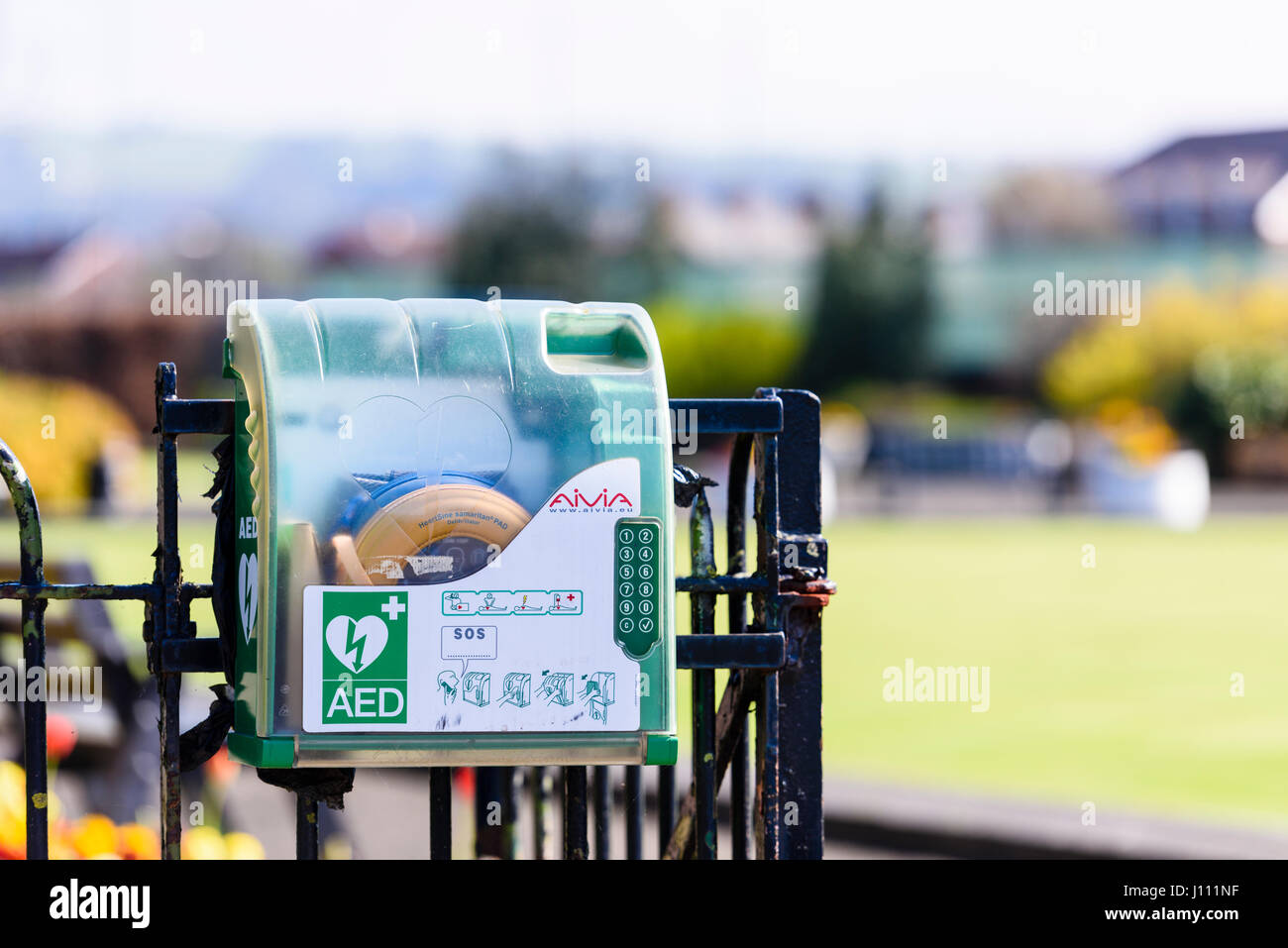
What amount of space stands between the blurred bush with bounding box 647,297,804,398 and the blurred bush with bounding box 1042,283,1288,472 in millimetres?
8892

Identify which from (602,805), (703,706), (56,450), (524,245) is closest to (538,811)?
(602,805)

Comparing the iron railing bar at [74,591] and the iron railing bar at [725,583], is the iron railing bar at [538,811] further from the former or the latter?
the iron railing bar at [74,591]

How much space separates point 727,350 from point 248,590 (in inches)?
1878

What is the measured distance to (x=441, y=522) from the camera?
2.28m

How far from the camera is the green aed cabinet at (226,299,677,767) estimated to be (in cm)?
229

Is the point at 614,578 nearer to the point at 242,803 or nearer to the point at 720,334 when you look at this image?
the point at 242,803

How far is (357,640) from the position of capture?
2279 mm

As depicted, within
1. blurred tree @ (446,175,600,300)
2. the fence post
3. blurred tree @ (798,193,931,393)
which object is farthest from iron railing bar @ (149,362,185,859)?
blurred tree @ (446,175,600,300)

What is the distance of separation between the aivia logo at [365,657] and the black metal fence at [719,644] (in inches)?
12.0

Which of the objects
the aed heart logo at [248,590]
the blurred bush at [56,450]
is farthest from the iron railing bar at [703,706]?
the blurred bush at [56,450]

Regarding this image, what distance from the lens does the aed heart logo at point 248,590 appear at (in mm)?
2348
